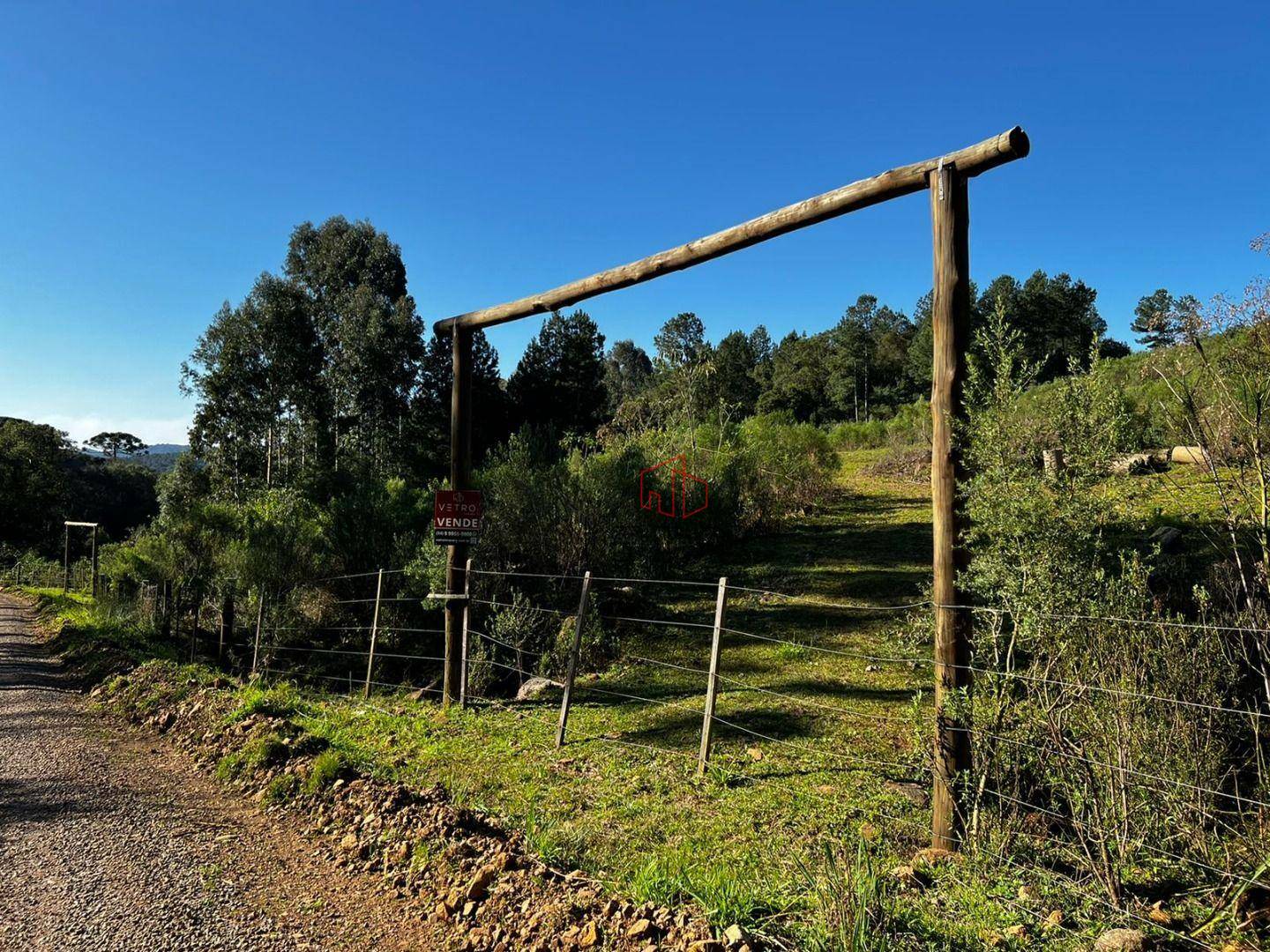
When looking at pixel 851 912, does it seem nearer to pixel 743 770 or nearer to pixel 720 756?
pixel 743 770

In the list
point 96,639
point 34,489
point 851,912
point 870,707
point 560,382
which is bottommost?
point 96,639

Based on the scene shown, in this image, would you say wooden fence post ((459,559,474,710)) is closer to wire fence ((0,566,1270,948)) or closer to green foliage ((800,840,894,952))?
wire fence ((0,566,1270,948))

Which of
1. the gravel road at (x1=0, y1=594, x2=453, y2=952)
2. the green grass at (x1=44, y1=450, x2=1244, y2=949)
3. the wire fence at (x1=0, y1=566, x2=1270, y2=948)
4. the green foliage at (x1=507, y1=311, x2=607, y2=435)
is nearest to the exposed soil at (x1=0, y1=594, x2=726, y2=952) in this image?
the gravel road at (x1=0, y1=594, x2=453, y2=952)

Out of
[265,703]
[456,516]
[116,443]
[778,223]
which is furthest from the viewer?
[116,443]

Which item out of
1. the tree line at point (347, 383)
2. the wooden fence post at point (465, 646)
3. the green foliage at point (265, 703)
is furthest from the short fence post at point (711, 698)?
the tree line at point (347, 383)

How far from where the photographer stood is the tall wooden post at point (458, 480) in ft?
22.6

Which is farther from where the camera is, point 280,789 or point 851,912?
point 280,789

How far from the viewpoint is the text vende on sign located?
22.4 feet

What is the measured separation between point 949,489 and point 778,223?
1.93 m

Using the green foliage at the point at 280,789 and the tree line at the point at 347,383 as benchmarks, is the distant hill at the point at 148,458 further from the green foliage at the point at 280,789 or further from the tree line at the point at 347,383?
the green foliage at the point at 280,789

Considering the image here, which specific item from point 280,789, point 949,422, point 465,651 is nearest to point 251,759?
point 280,789

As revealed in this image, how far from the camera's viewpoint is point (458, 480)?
721 centimetres

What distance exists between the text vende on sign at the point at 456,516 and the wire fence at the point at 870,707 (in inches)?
24.6

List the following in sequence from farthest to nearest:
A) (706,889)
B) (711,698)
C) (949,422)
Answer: (711,698) < (949,422) < (706,889)
